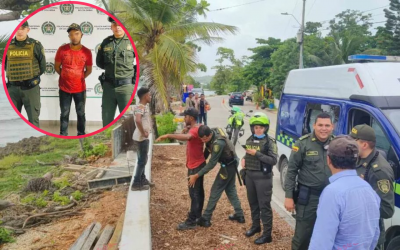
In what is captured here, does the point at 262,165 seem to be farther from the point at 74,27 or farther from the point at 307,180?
the point at 74,27

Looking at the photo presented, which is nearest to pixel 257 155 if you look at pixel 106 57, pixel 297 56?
pixel 106 57

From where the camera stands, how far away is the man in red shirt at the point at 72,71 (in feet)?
6.79

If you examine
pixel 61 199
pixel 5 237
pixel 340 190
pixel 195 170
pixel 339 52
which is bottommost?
pixel 5 237

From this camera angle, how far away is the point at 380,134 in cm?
445

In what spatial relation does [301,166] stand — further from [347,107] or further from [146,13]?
[146,13]

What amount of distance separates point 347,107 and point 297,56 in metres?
25.9

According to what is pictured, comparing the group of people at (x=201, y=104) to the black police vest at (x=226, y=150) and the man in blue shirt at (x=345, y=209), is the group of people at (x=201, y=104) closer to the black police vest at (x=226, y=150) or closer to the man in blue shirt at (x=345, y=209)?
the black police vest at (x=226, y=150)

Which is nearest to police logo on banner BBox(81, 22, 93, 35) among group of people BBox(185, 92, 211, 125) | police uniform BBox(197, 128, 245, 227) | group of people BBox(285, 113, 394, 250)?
group of people BBox(285, 113, 394, 250)

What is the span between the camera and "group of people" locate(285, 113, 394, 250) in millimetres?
2336

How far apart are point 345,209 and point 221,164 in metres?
3.13

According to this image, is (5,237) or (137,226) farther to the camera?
(5,237)

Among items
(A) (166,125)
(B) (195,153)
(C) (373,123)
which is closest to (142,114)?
(B) (195,153)

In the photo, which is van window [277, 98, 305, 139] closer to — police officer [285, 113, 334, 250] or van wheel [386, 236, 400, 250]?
police officer [285, 113, 334, 250]

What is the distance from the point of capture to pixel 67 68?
2.10 meters
